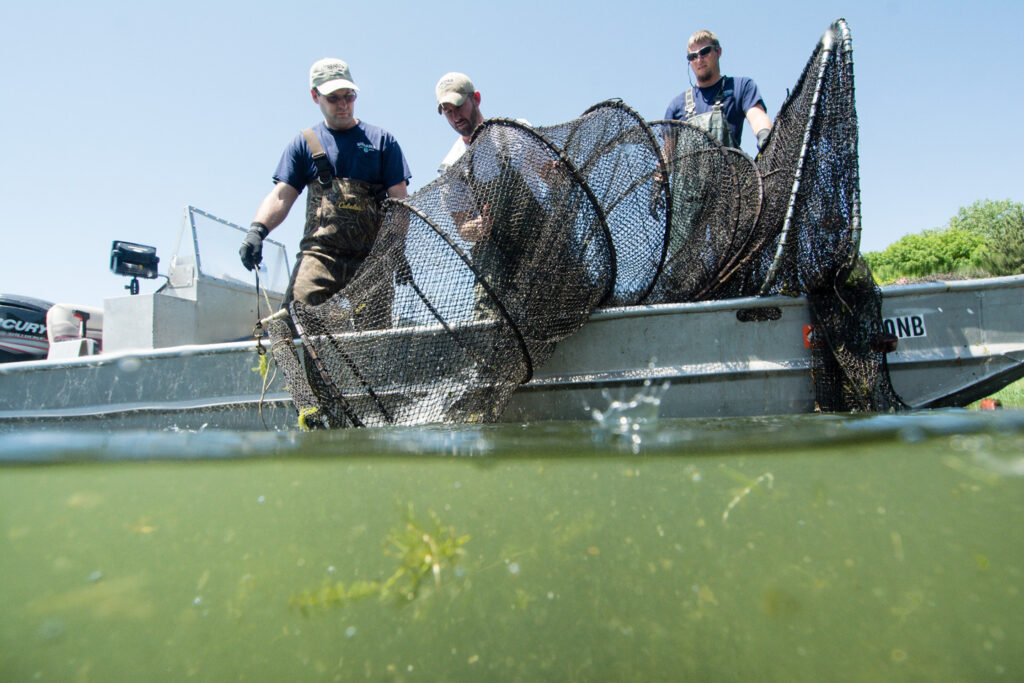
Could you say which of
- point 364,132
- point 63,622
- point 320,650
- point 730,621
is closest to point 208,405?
point 364,132

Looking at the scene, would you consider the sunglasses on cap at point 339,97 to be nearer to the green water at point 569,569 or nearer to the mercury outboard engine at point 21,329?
the green water at point 569,569

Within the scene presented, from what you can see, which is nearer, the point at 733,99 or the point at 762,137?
the point at 762,137

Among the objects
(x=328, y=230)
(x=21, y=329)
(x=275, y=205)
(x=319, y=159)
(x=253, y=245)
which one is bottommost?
(x=21, y=329)

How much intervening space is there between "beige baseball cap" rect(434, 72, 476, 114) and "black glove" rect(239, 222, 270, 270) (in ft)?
6.19

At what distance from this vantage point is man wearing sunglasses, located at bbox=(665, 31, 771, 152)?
16.9 feet

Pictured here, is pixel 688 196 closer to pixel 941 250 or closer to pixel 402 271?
pixel 402 271

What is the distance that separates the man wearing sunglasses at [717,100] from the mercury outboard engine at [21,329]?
31.9ft

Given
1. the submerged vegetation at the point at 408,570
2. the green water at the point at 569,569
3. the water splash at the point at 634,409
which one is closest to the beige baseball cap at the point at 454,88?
the water splash at the point at 634,409

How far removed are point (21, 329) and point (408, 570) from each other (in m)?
10.0

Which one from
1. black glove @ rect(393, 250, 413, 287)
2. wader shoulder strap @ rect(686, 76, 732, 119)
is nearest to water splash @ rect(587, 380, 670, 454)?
black glove @ rect(393, 250, 413, 287)

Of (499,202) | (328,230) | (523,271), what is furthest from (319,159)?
(523,271)

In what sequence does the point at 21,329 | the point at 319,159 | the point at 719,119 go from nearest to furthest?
the point at 319,159 → the point at 719,119 → the point at 21,329

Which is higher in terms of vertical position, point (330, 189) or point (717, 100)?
point (717, 100)

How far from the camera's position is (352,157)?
4.96m
